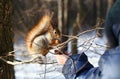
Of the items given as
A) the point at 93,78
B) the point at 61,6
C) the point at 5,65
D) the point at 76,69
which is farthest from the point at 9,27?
the point at 61,6

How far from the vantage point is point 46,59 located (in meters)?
3.60

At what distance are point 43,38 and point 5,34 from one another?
2.20 feet

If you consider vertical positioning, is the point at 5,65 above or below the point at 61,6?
below

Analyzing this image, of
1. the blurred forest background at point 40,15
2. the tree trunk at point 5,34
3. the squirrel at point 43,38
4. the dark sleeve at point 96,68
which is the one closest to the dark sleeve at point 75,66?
the dark sleeve at point 96,68

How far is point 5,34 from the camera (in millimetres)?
4035

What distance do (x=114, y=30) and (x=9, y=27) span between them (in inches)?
69.3

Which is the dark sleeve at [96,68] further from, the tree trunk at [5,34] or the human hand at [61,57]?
the tree trunk at [5,34]

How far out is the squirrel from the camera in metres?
3.44

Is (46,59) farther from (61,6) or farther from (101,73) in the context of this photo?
(61,6)

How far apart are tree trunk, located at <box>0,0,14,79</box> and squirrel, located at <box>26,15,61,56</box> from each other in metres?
0.47

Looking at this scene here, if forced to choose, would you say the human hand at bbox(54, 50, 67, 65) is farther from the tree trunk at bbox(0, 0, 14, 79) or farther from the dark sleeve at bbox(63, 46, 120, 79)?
the tree trunk at bbox(0, 0, 14, 79)

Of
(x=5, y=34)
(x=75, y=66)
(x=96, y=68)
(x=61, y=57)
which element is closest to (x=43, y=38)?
(x=61, y=57)

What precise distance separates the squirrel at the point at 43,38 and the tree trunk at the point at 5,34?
47cm

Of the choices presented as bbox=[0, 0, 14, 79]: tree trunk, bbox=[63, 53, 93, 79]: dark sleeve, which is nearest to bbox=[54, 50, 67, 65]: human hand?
bbox=[63, 53, 93, 79]: dark sleeve
